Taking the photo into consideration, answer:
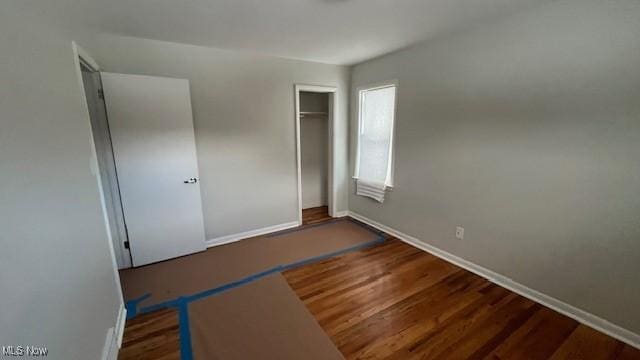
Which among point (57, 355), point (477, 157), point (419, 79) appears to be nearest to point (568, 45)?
point (477, 157)

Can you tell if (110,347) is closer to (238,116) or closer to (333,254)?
(333,254)

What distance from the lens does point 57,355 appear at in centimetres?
92

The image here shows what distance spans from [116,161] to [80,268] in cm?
155

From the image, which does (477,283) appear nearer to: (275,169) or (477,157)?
(477,157)

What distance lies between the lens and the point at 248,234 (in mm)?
3381

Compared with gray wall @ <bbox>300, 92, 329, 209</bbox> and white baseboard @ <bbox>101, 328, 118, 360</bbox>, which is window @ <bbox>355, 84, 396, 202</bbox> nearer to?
gray wall @ <bbox>300, 92, 329, 209</bbox>

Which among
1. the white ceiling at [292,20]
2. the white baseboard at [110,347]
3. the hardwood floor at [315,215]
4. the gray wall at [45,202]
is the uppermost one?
the white ceiling at [292,20]

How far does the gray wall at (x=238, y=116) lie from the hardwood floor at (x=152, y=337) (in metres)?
1.24

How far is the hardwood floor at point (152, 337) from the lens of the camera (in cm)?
161

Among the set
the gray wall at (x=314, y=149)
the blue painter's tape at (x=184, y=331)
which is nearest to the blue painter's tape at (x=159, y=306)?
the blue painter's tape at (x=184, y=331)

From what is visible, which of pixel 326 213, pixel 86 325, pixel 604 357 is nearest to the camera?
pixel 86 325

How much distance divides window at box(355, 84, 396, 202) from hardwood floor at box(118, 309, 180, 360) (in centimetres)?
273

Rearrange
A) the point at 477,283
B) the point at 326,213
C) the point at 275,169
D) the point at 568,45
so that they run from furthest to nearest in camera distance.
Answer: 1. the point at 326,213
2. the point at 275,169
3. the point at 477,283
4. the point at 568,45

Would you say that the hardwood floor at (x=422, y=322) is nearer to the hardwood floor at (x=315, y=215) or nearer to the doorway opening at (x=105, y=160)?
the doorway opening at (x=105, y=160)
